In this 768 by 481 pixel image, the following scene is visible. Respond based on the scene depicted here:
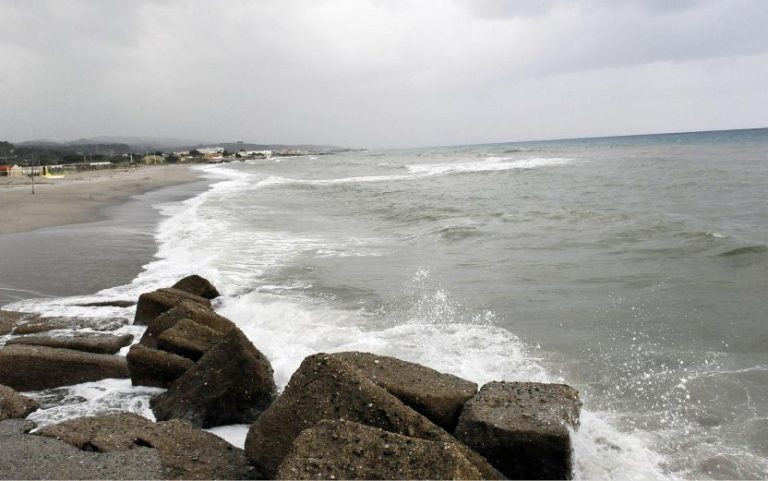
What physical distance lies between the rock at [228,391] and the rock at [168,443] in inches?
18.4

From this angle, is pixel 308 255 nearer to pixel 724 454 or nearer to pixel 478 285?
pixel 478 285

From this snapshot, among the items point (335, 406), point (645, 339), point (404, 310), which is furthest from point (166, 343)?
point (645, 339)

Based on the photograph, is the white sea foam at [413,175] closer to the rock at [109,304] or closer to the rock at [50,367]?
the rock at [109,304]

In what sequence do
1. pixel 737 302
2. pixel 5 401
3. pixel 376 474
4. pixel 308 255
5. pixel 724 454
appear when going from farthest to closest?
pixel 308 255 < pixel 737 302 < pixel 5 401 < pixel 724 454 < pixel 376 474

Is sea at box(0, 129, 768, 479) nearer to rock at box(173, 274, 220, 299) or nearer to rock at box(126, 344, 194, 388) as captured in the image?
rock at box(126, 344, 194, 388)

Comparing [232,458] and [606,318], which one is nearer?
[232,458]

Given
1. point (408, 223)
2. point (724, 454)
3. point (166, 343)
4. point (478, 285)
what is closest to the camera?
point (724, 454)

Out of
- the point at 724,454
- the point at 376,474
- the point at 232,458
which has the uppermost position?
the point at 376,474

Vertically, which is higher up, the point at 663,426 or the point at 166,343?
the point at 166,343

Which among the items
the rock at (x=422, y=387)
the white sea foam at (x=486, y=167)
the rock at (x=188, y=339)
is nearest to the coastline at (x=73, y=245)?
the rock at (x=188, y=339)

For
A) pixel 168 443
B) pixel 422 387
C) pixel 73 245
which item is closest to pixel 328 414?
pixel 422 387

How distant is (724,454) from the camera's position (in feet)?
13.8

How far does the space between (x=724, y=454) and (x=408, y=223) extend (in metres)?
13.1

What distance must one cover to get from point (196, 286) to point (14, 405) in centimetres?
378
